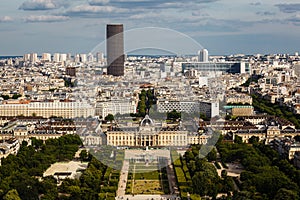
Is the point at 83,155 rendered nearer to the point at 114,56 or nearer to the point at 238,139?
the point at 238,139

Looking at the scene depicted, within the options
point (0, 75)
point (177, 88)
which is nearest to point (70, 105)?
point (177, 88)

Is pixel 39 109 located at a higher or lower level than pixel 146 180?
higher

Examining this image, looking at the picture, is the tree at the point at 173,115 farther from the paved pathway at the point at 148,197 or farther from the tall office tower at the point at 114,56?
the tall office tower at the point at 114,56

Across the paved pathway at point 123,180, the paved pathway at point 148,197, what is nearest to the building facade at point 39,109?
the paved pathway at point 123,180

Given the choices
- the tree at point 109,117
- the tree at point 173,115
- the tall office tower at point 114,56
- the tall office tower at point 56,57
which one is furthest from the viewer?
the tall office tower at point 56,57

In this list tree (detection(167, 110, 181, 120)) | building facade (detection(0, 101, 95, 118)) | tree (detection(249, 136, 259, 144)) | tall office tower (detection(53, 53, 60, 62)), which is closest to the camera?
tree (detection(249, 136, 259, 144))

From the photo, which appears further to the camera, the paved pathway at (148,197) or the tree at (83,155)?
the tree at (83,155)

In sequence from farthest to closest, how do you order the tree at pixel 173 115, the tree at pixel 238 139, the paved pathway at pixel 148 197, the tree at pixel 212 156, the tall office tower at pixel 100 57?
the tall office tower at pixel 100 57 < the tree at pixel 173 115 < the tree at pixel 238 139 < the tree at pixel 212 156 < the paved pathway at pixel 148 197

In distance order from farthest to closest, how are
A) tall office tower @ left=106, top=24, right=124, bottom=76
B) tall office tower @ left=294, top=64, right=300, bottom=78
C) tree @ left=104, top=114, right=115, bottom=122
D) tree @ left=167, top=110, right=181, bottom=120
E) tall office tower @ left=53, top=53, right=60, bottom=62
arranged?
tall office tower @ left=53, top=53, right=60, bottom=62 → tall office tower @ left=294, top=64, right=300, bottom=78 → tall office tower @ left=106, top=24, right=124, bottom=76 → tree @ left=104, top=114, right=115, bottom=122 → tree @ left=167, top=110, right=181, bottom=120

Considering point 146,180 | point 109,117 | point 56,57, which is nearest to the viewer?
point 146,180

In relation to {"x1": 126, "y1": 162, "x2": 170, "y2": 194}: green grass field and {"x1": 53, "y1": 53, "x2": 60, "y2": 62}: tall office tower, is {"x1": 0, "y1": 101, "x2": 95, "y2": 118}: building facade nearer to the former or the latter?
{"x1": 126, "y1": 162, "x2": 170, "y2": 194}: green grass field

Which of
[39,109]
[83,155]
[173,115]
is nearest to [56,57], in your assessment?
[39,109]

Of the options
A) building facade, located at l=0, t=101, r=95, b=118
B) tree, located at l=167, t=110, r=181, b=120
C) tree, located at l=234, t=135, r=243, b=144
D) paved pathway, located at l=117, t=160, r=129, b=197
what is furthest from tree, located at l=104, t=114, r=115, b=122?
paved pathway, located at l=117, t=160, r=129, b=197
